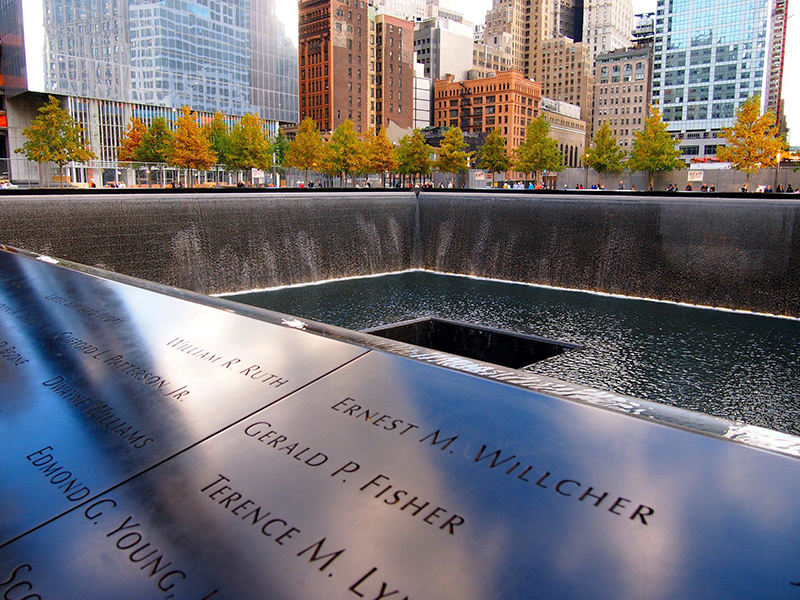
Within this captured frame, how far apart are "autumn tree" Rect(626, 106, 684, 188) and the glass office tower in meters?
78.7

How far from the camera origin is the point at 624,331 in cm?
1092

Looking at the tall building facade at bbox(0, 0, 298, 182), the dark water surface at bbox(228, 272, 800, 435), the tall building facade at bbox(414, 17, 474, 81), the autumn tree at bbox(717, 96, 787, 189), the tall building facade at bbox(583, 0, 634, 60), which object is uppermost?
the tall building facade at bbox(583, 0, 634, 60)

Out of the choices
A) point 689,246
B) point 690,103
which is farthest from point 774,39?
point 689,246

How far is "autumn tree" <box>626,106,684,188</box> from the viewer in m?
41.9

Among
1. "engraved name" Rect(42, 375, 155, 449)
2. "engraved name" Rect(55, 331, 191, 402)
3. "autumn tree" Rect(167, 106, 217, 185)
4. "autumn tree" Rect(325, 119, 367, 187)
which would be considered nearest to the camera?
"engraved name" Rect(42, 375, 155, 449)

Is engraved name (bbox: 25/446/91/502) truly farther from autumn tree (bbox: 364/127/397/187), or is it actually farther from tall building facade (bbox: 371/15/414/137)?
tall building facade (bbox: 371/15/414/137)

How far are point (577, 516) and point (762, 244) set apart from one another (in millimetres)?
13757

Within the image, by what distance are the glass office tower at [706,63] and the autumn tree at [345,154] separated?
82.9 m

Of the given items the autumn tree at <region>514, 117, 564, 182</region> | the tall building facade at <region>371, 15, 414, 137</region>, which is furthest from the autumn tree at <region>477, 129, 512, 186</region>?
the tall building facade at <region>371, 15, 414, 137</region>

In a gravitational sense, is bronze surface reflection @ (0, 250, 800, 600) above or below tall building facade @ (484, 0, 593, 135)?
below

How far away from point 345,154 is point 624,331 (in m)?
41.5

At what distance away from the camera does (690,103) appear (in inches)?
4601

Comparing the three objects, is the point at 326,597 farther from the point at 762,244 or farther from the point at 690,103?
the point at 690,103

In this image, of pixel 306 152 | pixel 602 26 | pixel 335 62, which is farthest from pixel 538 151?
pixel 602 26
